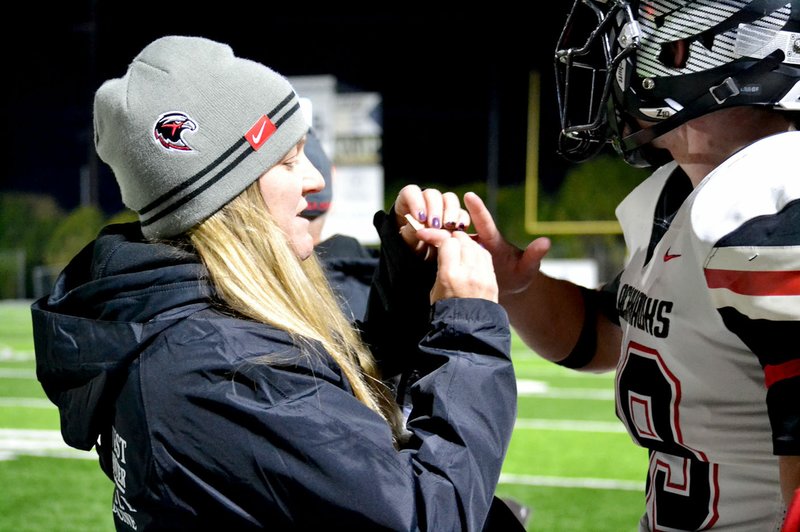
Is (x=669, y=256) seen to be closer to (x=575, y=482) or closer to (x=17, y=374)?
(x=575, y=482)

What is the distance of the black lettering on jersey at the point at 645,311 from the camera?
1.20m

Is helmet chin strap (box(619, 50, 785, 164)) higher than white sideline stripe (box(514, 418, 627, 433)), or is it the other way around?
helmet chin strap (box(619, 50, 785, 164))

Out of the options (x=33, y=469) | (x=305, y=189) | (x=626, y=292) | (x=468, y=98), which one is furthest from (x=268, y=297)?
(x=468, y=98)

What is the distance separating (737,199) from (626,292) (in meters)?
0.33

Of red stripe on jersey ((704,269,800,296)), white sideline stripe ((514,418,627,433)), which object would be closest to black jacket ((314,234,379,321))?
red stripe on jersey ((704,269,800,296))

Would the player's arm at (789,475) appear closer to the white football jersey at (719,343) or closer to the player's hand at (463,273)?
the white football jersey at (719,343)

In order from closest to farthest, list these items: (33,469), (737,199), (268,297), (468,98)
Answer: (737,199) < (268,297) < (33,469) < (468,98)

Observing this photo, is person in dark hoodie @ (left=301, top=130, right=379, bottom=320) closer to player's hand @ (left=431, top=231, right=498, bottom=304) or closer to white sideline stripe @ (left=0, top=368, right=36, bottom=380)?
player's hand @ (left=431, top=231, right=498, bottom=304)

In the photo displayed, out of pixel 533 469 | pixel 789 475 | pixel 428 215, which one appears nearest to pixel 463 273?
pixel 428 215

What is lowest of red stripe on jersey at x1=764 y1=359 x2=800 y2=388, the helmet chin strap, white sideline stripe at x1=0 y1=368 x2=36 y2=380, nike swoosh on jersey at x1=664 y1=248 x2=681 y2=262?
white sideline stripe at x1=0 y1=368 x2=36 y2=380

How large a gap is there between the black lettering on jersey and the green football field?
2455mm

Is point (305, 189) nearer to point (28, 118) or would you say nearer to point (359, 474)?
point (359, 474)

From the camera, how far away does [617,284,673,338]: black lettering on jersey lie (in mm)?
1201

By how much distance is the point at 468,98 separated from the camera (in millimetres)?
11664
